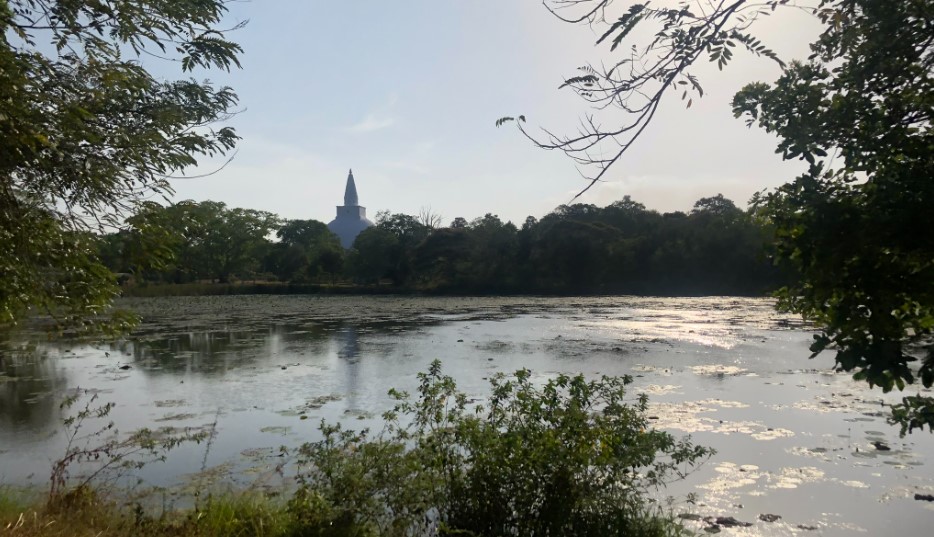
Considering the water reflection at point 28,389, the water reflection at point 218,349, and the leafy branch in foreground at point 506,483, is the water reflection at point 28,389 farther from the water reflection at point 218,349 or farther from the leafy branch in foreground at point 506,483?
the leafy branch in foreground at point 506,483

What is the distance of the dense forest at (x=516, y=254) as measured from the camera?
170 ft

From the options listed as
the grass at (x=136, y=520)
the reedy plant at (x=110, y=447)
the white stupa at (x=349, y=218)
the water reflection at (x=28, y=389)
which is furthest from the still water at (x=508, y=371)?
the white stupa at (x=349, y=218)

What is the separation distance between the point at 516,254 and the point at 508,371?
50547 mm

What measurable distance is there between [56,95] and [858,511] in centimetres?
727

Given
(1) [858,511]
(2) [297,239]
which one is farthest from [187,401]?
(2) [297,239]

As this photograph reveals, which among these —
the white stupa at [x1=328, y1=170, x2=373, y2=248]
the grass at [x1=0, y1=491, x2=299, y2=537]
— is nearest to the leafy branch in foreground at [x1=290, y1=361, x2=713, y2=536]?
the grass at [x1=0, y1=491, x2=299, y2=537]

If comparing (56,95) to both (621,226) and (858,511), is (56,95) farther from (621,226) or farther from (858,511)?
(621,226)

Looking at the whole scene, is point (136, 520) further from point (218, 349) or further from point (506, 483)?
point (218, 349)

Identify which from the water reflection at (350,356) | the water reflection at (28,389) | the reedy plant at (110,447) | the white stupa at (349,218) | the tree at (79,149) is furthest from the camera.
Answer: the white stupa at (349,218)

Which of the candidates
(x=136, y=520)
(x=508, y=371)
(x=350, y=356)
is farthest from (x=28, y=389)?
(x=508, y=371)

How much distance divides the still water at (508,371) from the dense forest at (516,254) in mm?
29868

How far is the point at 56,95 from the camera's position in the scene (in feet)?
13.1

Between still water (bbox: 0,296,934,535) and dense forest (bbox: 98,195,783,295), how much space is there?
29868 millimetres

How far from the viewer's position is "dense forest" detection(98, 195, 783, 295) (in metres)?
51.9
